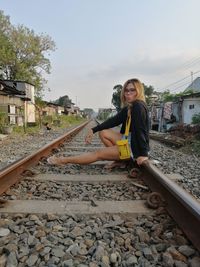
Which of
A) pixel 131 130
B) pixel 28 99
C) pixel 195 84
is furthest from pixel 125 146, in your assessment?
pixel 195 84

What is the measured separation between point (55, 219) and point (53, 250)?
54 cm

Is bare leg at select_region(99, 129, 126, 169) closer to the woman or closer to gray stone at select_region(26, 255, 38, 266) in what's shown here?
the woman

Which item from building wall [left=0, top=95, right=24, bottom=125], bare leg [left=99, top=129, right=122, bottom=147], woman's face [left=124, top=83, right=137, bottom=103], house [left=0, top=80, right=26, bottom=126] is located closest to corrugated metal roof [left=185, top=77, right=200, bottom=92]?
house [left=0, top=80, right=26, bottom=126]

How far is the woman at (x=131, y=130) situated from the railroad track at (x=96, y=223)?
1.25 ft

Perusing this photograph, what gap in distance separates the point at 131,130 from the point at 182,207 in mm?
1895

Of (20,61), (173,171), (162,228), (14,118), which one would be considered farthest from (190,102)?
(20,61)

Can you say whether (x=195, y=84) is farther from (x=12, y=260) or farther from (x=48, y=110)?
(x=12, y=260)

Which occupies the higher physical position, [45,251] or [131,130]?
[131,130]

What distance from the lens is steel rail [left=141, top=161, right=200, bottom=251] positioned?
202 centimetres

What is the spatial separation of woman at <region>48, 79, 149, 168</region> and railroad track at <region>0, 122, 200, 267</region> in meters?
0.38

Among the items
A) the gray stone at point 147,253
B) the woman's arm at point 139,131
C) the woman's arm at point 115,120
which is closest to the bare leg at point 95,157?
the woman's arm at point 115,120

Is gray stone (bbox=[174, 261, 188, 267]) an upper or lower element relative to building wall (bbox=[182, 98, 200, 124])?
lower

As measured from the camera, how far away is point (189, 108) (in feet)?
67.5

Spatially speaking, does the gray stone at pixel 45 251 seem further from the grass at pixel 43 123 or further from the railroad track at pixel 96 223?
the grass at pixel 43 123
